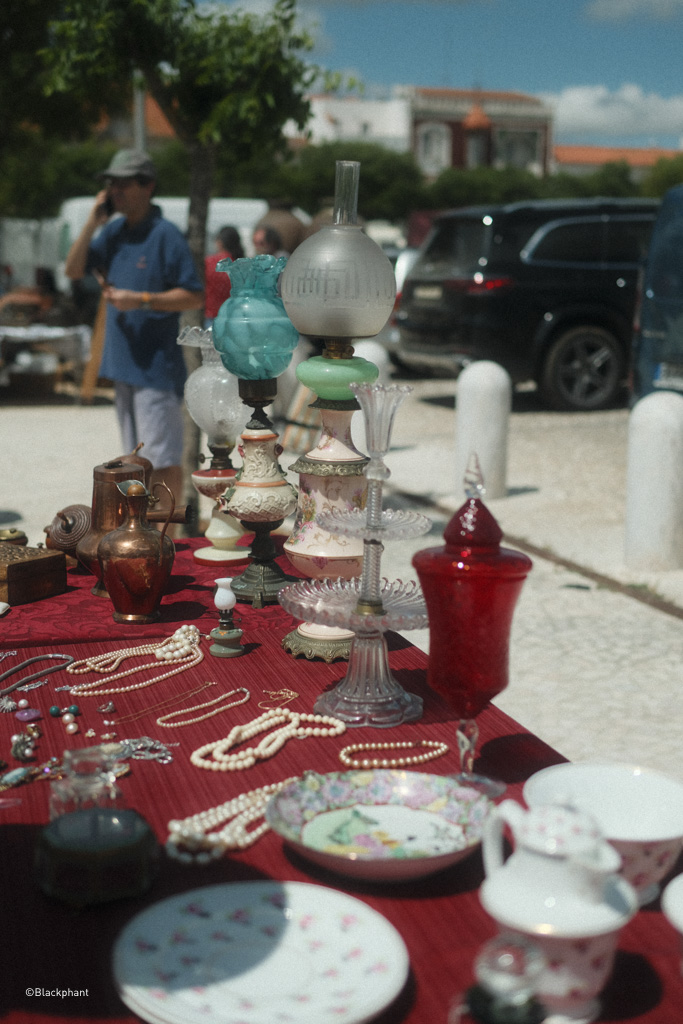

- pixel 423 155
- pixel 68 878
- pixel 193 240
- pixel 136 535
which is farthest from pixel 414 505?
pixel 423 155

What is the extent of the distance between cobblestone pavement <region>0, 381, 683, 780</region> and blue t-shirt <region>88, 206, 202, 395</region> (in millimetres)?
1621

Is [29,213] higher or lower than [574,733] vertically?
higher

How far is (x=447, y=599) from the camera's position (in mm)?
1633

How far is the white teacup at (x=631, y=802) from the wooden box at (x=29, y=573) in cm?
153

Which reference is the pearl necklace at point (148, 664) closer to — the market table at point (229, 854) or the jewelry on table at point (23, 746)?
the market table at point (229, 854)

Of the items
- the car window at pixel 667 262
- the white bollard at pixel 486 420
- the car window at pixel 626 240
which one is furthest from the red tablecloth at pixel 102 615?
the car window at pixel 626 240

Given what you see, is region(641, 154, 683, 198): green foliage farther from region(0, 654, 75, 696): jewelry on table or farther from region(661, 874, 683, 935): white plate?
region(661, 874, 683, 935): white plate

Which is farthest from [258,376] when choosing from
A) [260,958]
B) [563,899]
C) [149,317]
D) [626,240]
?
[626,240]

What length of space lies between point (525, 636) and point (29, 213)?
39.9 m

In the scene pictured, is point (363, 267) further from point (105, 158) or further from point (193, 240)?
point (105, 158)

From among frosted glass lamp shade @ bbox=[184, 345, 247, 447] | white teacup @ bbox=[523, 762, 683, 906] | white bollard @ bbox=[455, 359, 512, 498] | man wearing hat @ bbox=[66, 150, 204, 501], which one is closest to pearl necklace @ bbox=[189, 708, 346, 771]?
white teacup @ bbox=[523, 762, 683, 906]

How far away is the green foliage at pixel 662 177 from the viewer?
48.9m

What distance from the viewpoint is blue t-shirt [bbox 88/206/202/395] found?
4594 millimetres

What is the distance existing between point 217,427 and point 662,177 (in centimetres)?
5126
